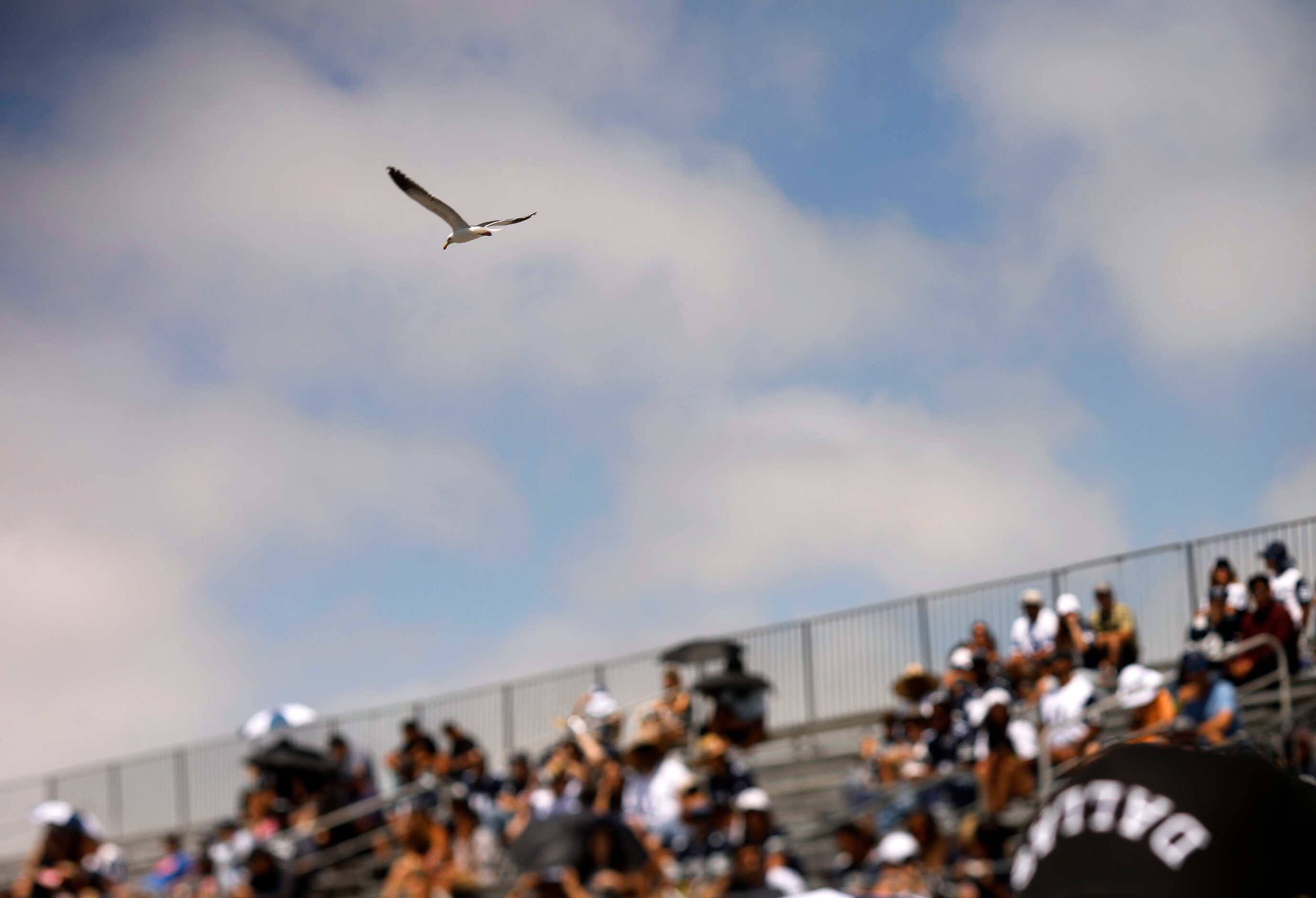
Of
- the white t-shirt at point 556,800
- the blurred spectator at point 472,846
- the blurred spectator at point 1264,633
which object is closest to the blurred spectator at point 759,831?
the white t-shirt at point 556,800

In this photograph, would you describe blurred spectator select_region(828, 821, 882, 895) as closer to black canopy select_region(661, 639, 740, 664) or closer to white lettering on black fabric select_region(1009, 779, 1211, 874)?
black canopy select_region(661, 639, 740, 664)

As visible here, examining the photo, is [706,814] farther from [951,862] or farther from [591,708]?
[591,708]

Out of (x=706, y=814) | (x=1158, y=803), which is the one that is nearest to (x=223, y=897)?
(x=706, y=814)

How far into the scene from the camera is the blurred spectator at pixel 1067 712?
38.8 ft

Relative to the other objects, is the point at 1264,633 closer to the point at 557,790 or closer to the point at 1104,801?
the point at 557,790

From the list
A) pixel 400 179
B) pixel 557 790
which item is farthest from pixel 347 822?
pixel 400 179

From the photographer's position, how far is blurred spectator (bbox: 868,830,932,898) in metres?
10.7

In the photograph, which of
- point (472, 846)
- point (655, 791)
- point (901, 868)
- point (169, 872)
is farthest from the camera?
point (169, 872)

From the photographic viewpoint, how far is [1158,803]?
69.8 inches

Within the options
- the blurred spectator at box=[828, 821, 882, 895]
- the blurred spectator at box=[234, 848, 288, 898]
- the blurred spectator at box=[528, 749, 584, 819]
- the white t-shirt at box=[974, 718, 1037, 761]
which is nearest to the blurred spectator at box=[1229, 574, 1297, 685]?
the white t-shirt at box=[974, 718, 1037, 761]

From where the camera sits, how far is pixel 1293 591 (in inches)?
550

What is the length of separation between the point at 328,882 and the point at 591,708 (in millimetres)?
3577

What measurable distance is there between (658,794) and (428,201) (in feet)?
27.9

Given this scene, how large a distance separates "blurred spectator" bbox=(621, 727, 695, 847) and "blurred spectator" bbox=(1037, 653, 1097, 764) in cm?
332
